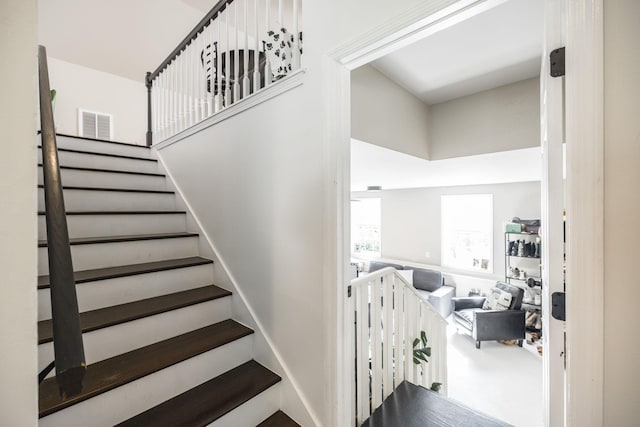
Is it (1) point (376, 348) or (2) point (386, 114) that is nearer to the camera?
(1) point (376, 348)

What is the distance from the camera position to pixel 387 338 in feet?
5.97

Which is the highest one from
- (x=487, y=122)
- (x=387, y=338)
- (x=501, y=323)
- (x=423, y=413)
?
(x=487, y=122)

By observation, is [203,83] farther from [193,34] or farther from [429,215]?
[429,215]

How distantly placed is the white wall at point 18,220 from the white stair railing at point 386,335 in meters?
1.12

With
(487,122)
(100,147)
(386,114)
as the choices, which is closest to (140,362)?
(386,114)

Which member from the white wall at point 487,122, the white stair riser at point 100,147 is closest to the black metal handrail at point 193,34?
the white stair riser at point 100,147

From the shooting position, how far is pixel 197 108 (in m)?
2.25

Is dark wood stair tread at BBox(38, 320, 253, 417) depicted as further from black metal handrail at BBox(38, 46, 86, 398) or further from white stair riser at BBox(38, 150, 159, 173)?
white stair riser at BBox(38, 150, 159, 173)

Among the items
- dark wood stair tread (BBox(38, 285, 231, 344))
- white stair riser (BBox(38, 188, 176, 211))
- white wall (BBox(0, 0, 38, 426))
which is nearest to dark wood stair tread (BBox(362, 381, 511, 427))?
dark wood stair tread (BBox(38, 285, 231, 344))

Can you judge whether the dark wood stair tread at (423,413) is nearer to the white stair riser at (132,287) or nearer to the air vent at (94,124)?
the white stair riser at (132,287)

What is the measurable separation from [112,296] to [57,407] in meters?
0.65

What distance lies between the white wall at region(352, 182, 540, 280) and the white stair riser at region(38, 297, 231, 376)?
18.3 feet

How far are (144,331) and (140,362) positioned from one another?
0.20 m

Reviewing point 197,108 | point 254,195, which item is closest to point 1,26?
point 254,195
